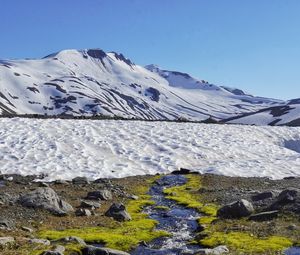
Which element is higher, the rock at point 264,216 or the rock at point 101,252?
the rock at point 264,216

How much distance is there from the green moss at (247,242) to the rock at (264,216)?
3.50m

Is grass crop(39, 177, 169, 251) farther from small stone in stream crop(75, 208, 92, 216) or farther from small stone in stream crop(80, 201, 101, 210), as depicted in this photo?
small stone in stream crop(80, 201, 101, 210)

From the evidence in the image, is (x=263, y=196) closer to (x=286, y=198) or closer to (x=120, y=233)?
(x=286, y=198)

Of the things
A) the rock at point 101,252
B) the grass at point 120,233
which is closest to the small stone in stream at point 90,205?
the grass at point 120,233

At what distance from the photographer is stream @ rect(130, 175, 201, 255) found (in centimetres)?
1882

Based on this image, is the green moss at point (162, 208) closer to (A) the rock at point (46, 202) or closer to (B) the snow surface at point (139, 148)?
(A) the rock at point (46, 202)

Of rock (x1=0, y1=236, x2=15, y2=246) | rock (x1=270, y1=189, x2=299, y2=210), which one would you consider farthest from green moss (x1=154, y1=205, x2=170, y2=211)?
rock (x1=0, y1=236, x2=15, y2=246)

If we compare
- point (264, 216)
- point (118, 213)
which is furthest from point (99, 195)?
point (264, 216)

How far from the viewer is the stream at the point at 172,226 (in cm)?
1882

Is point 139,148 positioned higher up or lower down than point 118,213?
higher up

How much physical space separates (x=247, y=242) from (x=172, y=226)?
5.18m

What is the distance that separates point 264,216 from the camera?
80.7ft

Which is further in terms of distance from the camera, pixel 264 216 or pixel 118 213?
pixel 118 213

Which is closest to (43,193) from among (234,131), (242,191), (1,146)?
(242,191)
